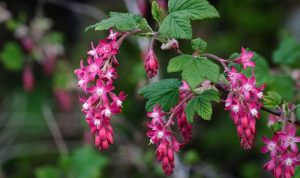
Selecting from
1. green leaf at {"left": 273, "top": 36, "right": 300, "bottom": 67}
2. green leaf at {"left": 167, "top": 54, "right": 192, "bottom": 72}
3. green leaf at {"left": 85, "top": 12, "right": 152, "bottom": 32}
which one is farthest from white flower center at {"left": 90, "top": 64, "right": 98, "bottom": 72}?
green leaf at {"left": 273, "top": 36, "right": 300, "bottom": 67}

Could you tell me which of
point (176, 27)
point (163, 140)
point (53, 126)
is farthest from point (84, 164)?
point (176, 27)

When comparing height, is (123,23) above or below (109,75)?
above

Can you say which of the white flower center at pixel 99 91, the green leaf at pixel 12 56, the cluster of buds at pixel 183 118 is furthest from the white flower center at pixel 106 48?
the green leaf at pixel 12 56

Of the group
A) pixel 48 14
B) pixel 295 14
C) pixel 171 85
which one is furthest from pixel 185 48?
pixel 171 85

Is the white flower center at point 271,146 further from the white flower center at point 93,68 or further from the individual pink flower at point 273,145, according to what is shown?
the white flower center at point 93,68

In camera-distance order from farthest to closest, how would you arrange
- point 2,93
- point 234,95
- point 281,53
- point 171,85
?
point 2,93, point 281,53, point 171,85, point 234,95

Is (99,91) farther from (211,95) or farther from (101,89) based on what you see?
(211,95)

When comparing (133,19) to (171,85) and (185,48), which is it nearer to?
(171,85)
